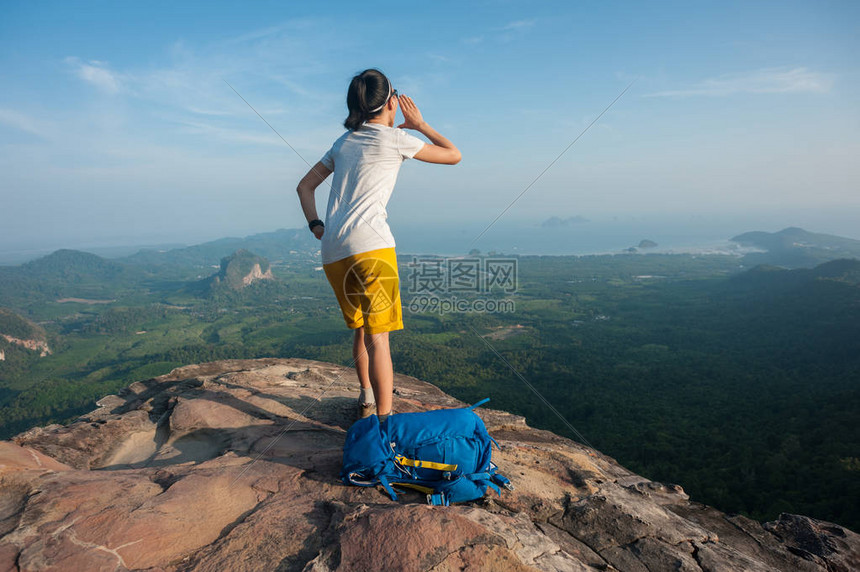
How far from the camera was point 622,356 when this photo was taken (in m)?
52.7

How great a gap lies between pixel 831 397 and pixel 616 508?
40739 mm

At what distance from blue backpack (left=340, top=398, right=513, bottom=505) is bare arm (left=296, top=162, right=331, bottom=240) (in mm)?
1828

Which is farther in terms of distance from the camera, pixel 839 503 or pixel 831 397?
pixel 831 397

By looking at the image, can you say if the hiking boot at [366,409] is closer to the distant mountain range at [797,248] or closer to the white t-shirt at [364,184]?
the white t-shirt at [364,184]

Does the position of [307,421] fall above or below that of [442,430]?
below

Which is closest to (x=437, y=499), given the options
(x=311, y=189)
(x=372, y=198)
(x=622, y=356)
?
(x=372, y=198)

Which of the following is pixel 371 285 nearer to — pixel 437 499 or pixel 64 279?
pixel 437 499

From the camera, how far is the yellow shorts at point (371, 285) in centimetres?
335

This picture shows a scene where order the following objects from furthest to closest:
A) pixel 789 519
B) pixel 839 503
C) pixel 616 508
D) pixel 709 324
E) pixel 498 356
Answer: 1. pixel 709 324
2. pixel 498 356
3. pixel 839 503
4. pixel 789 519
5. pixel 616 508

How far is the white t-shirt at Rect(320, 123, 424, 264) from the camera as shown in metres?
3.28

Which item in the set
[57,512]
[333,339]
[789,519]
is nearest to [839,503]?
[789,519]

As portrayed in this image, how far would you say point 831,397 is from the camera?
31.0 m

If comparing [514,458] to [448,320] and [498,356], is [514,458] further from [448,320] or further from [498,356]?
[448,320]

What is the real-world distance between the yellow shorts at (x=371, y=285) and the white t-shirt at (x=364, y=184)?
8 centimetres
